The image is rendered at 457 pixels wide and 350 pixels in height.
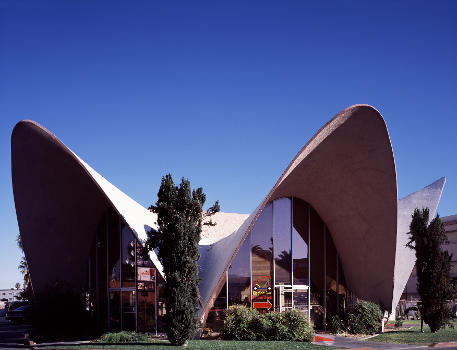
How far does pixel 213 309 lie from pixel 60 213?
8.30 m

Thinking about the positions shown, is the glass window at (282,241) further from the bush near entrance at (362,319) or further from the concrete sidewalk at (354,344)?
the concrete sidewalk at (354,344)

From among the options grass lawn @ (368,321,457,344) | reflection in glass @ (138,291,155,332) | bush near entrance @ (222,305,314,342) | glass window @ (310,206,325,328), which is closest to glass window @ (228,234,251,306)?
bush near entrance @ (222,305,314,342)

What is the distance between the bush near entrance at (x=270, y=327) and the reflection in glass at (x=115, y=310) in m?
6.56

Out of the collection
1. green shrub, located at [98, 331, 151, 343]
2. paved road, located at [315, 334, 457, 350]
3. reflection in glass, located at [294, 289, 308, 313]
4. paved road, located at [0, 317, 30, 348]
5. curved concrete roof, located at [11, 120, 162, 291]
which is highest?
curved concrete roof, located at [11, 120, 162, 291]

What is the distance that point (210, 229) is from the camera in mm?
29594

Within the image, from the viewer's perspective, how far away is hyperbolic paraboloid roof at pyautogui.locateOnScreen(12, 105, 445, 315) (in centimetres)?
1967

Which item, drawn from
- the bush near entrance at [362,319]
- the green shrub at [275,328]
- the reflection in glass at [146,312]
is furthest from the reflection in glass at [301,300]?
the reflection in glass at [146,312]

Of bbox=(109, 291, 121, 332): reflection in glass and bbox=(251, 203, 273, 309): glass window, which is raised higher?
bbox=(251, 203, 273, 309): glass window

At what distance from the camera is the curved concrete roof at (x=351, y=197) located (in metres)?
19.5

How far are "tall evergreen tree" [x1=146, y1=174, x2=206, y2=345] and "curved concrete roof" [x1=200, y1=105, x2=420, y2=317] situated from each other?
12.1 feet

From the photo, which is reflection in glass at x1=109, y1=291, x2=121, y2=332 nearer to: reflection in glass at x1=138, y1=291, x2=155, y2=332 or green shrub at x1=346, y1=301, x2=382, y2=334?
reflection in glass at x1=138, y1=291, x2=155, y2=332

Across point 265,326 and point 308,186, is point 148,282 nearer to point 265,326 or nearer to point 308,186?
point 265,326

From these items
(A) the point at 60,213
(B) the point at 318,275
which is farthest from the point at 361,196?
(A) the point at 60,213

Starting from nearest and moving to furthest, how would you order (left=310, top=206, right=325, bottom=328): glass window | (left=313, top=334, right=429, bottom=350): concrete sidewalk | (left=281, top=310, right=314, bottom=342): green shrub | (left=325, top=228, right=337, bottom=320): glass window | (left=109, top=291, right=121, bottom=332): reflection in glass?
(left=313, top=334, right=429, bottom=350): concrete sidewalk → (left=281, top=310, right=314, bottom=342): green shrub → (left=109, top=291, right=121, bottom=332): reflection in glass → (left=310, top=206, right=325, bottom=328): glass window → (left=325, top=228, right=337, bottom=320): glass window
